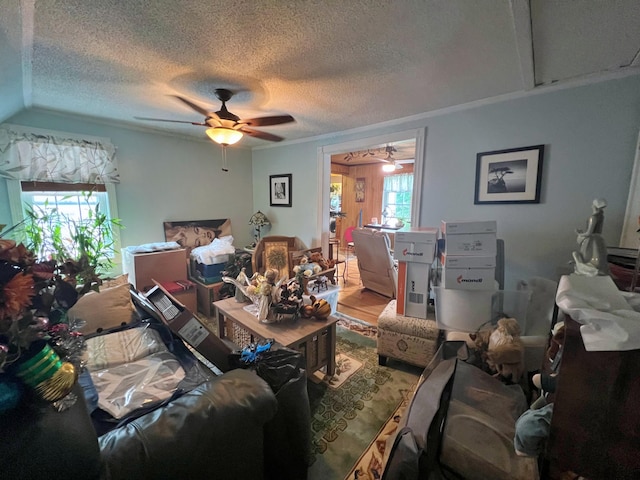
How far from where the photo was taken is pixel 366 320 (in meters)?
2.99

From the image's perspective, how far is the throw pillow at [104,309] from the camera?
1656mm

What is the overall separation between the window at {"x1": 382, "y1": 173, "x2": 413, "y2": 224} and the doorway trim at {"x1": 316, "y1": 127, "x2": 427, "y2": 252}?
137 inches

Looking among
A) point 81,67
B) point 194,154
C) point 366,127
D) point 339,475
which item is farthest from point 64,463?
point 194,154

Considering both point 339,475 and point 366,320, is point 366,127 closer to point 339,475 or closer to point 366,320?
point 366,320

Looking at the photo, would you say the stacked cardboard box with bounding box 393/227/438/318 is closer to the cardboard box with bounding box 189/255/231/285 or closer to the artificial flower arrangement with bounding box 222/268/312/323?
the artificial flower arrangement with bounding box 222/268/312/323

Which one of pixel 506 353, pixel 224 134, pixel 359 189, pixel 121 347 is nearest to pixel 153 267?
pixel 121 347

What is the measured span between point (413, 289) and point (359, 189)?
212 inches

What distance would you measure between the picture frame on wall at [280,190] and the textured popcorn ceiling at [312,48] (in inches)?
67.1

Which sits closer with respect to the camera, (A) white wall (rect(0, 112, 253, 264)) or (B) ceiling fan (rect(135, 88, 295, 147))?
(B) ceiling fan (rect(135, 88, 295, 147))

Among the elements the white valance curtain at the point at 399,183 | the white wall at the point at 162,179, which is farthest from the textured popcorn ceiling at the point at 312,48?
the white valance curtain at the point at 399,183

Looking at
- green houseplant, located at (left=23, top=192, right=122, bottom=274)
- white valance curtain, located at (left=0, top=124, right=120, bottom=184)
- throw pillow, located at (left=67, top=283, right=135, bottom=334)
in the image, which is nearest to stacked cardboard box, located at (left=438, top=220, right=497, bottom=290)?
throw pillow, located at (left=67, top=283, right=135, bottom=334)

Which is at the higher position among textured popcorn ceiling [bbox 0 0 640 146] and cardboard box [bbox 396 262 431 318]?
textured popcorn ceiling [bbox 0 0 640 146]

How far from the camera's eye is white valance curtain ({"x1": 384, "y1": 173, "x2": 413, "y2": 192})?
6521 mm

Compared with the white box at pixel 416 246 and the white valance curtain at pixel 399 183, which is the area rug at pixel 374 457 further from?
the white valance curtain at pixel 399 183
